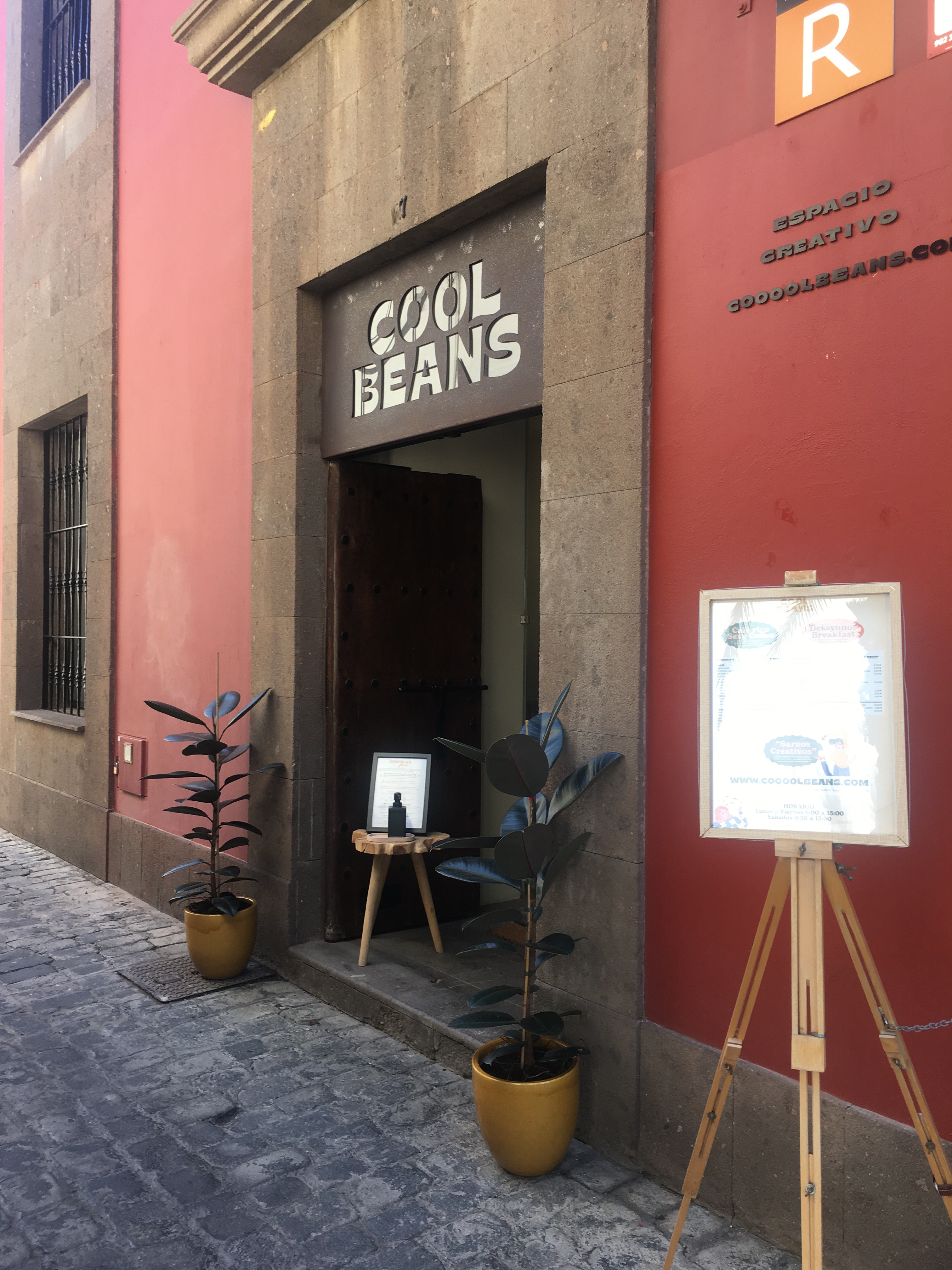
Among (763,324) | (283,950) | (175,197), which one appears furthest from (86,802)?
(763,324)

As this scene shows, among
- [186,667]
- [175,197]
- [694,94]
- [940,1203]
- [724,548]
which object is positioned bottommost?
[940,1203]

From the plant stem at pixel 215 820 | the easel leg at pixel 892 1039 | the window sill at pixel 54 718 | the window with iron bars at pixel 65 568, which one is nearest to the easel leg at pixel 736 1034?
the easel leg at pixel 892 1039

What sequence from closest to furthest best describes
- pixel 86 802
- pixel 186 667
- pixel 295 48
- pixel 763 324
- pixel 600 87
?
1. pixel 763 324
2. pixel 600 87
3. pixel 295 48
4. pixel 186 667
5. pixel 86 802

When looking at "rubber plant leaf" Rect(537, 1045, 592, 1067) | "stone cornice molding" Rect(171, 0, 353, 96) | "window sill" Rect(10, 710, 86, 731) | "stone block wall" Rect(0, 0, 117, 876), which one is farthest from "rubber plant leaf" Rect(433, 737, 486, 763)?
"window sill" Rect(10, 710, 86, 731)

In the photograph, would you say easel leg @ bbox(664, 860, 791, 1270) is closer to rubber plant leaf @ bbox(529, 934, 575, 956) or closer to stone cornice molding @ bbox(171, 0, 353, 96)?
rubber plant leaf @ bbox(529, 934, 575, 956)

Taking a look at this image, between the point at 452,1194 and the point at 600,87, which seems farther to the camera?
the point at 600,87

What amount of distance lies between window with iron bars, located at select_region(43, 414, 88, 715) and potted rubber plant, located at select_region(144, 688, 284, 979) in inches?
120

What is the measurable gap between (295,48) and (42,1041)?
4562 millimetres

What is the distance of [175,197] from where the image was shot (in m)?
6.10

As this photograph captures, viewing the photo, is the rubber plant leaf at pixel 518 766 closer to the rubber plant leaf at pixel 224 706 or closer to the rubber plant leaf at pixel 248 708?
the rubber plant leaf at pixel 248 708

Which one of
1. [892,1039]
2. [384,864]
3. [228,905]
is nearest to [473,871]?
[892,1039]

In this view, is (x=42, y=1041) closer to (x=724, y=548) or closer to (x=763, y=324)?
(x=724, y=548)

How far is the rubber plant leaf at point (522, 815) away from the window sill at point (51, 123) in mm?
6997

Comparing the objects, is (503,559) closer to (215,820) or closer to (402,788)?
(402,788)
